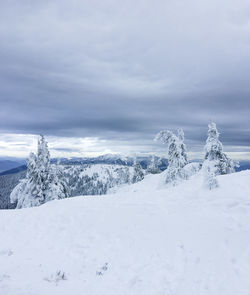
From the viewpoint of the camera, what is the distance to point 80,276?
7.49 metres

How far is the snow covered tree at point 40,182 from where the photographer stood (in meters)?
26.0

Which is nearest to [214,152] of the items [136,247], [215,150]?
[215,150]

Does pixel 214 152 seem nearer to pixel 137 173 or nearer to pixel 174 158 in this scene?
pixel 174 158

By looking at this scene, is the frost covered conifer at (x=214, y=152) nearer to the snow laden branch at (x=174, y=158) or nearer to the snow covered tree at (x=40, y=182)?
the snow laden branch at (x=174, y=158)

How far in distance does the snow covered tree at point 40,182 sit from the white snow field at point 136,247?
39.3 feet

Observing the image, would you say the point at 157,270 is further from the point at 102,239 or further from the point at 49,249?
the point at 49,249

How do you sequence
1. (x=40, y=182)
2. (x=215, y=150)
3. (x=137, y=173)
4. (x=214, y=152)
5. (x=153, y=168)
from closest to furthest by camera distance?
(x=215, y=150) < (x=214, y=152) < (x=40, y=182) < (x=137, y=173) < (x=153, y=168)

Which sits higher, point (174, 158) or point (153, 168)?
point (174, 158)

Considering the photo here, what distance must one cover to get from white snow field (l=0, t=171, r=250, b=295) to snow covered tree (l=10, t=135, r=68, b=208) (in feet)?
39.3

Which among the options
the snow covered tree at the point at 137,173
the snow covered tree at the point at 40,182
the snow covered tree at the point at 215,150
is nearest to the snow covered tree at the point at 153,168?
the snow covered tree at the point at 137,173

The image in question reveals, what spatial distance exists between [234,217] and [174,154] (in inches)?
658

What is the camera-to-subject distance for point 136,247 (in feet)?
30.4

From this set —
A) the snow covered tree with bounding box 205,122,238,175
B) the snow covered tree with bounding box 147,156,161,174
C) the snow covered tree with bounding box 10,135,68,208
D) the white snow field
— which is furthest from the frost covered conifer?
the snow covered tree with bounding box 147,156,161,174

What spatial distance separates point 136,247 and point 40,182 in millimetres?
20820
